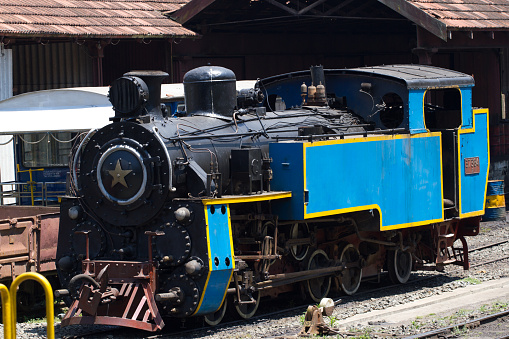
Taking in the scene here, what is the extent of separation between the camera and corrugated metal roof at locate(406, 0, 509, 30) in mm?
18500

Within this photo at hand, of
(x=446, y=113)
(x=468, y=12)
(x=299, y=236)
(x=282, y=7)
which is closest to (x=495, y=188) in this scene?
(x=468, y=12)

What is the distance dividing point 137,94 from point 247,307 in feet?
9.69

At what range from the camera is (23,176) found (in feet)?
58.5

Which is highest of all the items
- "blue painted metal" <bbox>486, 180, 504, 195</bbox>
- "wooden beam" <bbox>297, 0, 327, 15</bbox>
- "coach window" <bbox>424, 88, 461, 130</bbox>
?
"wooden beam" <bbox>297, 0, 327, 15</bbox>

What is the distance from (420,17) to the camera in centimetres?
1833

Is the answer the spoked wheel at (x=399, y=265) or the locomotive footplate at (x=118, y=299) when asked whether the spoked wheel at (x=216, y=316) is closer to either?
the locomotive footplate at (x=118, y=299)

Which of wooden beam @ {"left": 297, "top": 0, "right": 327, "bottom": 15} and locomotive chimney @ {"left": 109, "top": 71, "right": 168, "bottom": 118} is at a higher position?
wooden beam @ {"left": 297, "top": 0, "right": 327, "bottom": 15}

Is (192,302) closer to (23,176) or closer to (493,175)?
(23,176)

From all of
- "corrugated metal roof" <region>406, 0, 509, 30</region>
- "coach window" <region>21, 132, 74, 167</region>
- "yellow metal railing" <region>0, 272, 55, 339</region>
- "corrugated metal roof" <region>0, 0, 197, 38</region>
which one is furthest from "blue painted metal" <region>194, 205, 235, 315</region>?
Result: "corrugated metal roof" <region>406, 0, 509, 30</region>

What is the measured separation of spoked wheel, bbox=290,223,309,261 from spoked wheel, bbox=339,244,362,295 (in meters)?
0.74

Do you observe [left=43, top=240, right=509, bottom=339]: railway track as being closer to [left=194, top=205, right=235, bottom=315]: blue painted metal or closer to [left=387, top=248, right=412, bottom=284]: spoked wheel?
[left=387, top=248, right=412, bottom=284]: spoked wheel

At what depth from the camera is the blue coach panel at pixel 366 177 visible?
34.2ft

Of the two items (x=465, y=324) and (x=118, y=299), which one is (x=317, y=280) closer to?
(x=465, y=324)

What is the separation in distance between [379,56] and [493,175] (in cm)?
508
